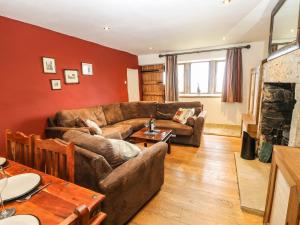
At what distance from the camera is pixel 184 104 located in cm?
427

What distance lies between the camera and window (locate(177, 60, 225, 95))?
518cm

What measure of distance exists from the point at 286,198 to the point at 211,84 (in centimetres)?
453

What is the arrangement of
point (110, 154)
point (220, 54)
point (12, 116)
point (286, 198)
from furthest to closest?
point (220, 54) → point (12, 116) → point (110, 154) → point (286, 198)

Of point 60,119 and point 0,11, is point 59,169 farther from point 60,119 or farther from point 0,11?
point 0,11

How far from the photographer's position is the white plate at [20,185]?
91cm

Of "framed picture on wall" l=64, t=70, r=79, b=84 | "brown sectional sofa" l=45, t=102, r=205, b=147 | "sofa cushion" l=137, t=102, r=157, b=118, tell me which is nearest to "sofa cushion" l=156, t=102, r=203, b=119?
"brown sectional sofa" l=45, t=102, r=205, b=147

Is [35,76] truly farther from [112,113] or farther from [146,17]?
[146,17]

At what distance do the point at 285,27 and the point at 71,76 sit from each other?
12.1ft

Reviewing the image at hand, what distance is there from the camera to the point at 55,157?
1244 millimetres

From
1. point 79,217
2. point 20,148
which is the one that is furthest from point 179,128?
point 79,217

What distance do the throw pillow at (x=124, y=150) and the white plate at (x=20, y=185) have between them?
646mm

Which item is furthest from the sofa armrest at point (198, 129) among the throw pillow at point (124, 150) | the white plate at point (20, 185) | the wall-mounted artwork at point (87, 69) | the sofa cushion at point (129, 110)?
the white plate at point (20, 185)

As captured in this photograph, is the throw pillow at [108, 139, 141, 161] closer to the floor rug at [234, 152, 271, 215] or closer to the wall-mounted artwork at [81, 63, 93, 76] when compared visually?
the floor rug at [234, 152, 271, 215]

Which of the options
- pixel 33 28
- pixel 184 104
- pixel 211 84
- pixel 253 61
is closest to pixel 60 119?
pixel 33 28
